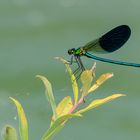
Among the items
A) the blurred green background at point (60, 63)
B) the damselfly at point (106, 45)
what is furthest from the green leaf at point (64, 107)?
the blurred green background at point (60, 63)

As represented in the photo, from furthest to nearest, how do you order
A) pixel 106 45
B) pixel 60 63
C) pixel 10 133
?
pixel 60 63
pixel 106 45
pixel 10 133

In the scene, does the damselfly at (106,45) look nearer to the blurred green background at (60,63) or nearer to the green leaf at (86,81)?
the green leaf at (86,81)

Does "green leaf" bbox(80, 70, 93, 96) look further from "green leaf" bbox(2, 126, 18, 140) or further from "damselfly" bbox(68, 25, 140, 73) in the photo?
"damselfly" bbox(68, 25, 140, 73)

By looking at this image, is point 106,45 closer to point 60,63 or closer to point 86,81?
point 86,81

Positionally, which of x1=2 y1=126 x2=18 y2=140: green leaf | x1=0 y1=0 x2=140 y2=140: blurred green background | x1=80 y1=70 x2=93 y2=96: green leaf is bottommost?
x1=2 y1=126 x2=18 y2=140: green leaf

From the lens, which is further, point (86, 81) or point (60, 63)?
point (60, 63)

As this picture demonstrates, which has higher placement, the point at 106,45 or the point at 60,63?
the point at 60,63

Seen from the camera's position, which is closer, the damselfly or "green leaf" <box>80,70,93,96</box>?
"green leaf" <box>80,70,93,96</box>

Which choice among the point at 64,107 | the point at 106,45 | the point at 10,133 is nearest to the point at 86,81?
the point at 64,107

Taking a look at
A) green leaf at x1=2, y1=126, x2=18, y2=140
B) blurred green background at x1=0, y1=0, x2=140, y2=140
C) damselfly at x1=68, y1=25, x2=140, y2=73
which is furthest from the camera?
blurred green background at x1=0, y1=0, x2=140, y2=140

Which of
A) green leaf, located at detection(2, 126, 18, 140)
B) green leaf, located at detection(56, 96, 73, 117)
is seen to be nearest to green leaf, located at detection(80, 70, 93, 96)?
green leaf, located at detection(56, 96, 73, 117)
